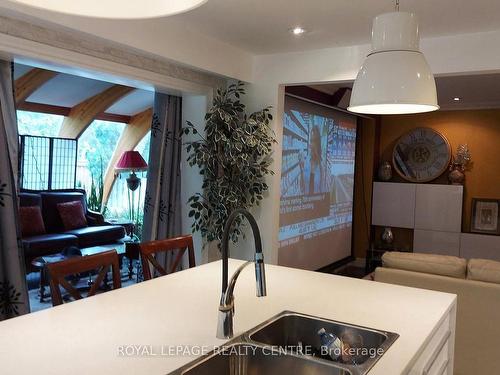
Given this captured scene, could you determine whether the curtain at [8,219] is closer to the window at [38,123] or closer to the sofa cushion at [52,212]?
the sofa cushion at [52,212]

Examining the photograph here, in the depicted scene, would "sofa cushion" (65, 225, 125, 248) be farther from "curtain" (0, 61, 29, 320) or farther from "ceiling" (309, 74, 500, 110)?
"ceiling" (309, 74, 500, 110)

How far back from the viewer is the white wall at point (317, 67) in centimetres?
332

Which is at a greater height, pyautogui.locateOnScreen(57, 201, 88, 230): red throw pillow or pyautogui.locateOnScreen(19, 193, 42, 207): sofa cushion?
pyautogui.locateOnScreen(19, 193, 42, 207): sofa cushion

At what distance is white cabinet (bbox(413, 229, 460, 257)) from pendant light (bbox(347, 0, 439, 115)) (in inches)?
207

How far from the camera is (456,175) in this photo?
6.25 metres

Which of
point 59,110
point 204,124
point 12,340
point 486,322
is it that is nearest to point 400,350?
point 12,340

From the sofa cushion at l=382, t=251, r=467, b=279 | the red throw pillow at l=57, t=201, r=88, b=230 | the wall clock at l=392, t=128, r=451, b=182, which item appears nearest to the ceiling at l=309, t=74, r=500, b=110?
the wall clock at l=392, t=128, r=451, b=182

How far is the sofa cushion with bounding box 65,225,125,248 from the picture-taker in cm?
602

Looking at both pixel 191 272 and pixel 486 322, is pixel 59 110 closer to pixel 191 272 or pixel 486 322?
pixel 191 272

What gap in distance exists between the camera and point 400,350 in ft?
4.60

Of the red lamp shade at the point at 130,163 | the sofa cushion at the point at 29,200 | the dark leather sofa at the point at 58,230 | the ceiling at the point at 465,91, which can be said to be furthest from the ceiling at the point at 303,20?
the sofa cushion at the point at 29,200

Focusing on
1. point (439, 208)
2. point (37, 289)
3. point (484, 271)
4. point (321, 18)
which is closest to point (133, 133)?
point (37, 289)

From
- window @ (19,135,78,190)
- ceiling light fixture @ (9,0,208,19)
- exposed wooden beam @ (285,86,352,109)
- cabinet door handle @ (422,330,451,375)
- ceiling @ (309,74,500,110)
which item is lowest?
cabinet door handle @ (422,330,451,375)

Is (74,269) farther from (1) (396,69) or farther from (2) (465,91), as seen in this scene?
(2) (465,91)
